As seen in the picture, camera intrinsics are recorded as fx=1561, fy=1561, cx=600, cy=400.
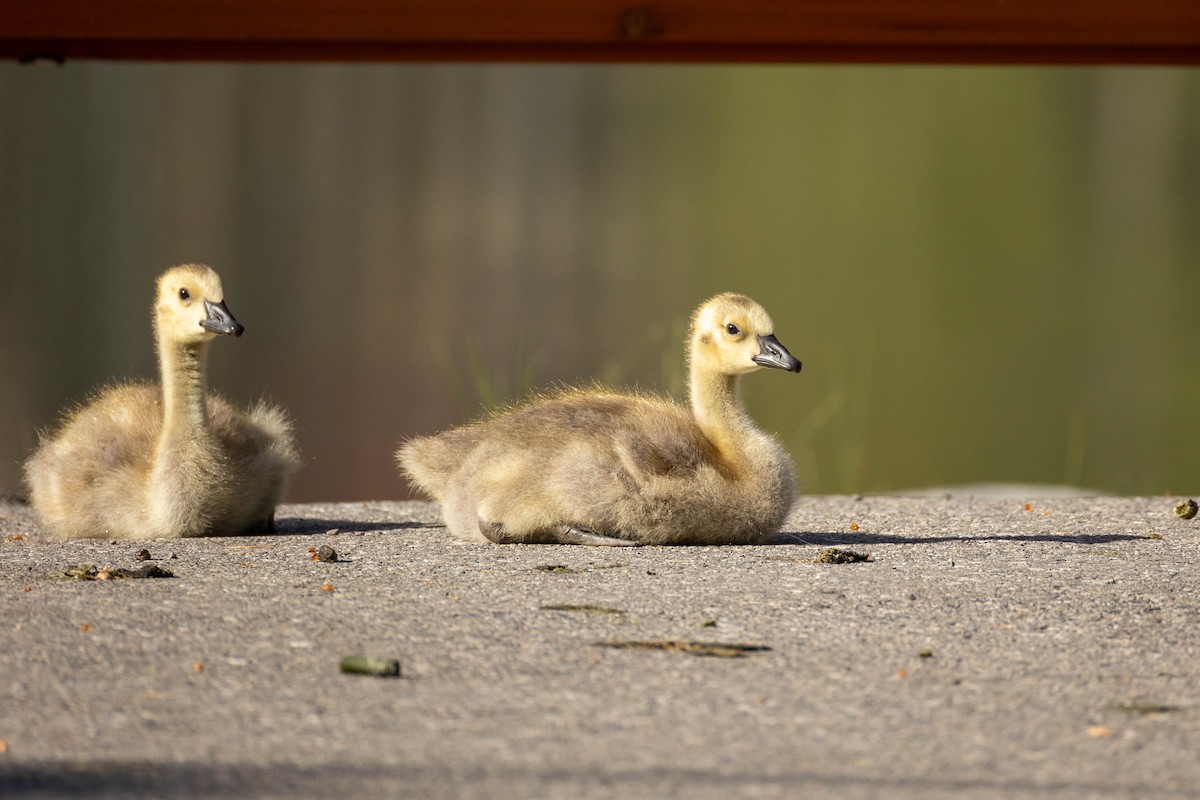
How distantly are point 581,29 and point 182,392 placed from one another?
3.53m

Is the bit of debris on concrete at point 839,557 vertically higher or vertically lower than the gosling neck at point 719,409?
lower

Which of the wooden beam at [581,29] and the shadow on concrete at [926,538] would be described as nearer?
the shadow on concrete at [926,538]

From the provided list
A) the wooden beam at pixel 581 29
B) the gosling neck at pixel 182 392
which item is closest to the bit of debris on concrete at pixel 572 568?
the gosling neck at pixel 182 392

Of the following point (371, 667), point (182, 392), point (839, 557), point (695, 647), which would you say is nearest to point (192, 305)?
point (182, 392)

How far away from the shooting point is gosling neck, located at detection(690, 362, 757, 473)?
6.70 metres

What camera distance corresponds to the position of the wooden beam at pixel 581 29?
9.10 m

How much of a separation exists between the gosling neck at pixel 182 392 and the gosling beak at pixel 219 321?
19 centimetres

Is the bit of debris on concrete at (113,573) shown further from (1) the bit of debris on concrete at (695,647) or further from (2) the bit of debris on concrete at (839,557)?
(2) the bit of debris on concrete at (839,557)

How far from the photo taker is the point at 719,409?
675 centimetres

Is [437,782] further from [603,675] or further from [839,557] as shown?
[839,557]

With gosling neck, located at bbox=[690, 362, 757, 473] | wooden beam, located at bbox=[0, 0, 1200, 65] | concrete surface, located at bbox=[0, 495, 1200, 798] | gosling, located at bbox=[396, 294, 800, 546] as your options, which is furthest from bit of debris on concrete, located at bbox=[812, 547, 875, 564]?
wooden beam, located at bbox=[0, 0, 1200, 65]

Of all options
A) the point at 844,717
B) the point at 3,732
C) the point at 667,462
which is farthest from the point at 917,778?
the point at 667,462

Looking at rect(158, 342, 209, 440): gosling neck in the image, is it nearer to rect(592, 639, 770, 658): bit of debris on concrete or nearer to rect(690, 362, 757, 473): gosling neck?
rect(690, 362, 757, 473): gosling neck

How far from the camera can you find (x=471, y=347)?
32.0ft
